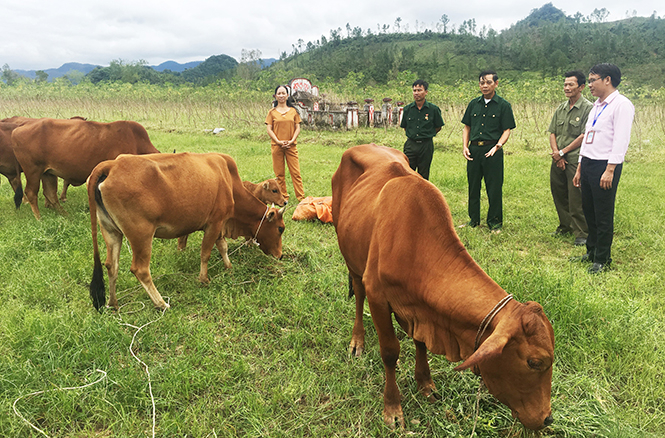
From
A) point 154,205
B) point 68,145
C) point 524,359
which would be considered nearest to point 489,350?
point 524,359

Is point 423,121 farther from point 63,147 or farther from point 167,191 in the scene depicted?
point 63,147

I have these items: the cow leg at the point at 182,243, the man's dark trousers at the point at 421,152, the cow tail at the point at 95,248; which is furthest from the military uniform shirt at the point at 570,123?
the cow tail at the point at 95,248

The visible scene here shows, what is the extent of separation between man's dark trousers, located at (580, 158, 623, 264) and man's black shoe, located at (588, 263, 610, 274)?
5 cm

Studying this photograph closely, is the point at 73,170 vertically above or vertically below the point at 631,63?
below

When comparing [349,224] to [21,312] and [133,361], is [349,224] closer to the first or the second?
[133,361]

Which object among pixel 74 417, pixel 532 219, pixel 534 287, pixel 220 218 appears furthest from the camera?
pixel 532 219

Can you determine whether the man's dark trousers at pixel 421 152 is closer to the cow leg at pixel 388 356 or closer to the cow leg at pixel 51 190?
the cow leg at pixel 388 356

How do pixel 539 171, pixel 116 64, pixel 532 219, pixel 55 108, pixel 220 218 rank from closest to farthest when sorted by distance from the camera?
pixel 220 218
pixel 532 219
pixel 539 171
pixel 55 108
pixel 116 64

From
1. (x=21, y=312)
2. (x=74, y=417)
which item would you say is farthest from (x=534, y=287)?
(x=21, y=312)

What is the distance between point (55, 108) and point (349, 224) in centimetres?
2796

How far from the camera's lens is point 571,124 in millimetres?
5551

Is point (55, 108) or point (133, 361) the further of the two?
point (55, 108)

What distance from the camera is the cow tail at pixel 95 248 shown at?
11.7 ft

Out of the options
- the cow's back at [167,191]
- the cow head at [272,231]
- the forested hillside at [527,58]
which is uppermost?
the forested hillside at [527,58]
